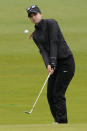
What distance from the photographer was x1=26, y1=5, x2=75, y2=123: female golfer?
7.22m

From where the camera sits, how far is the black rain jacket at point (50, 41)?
7.20m

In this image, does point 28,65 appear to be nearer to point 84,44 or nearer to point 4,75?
point 4,75

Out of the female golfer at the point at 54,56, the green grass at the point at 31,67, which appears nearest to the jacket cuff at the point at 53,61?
the female golfer at the point at 54,56

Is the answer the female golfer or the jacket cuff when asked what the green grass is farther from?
the jacket cuff

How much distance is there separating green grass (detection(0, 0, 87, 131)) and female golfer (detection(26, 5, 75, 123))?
52 cm

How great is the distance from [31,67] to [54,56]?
13.9 feet

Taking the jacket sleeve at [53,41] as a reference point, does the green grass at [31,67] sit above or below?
below

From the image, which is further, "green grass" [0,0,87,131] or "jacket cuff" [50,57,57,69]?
"green grass" [0,0,87,131]

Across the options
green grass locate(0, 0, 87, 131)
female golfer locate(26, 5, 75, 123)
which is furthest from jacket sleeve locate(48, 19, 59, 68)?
green grass locate(0, 0, 87, 131)

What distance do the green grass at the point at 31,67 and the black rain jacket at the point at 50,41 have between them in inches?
32.2

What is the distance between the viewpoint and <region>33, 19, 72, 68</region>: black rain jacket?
284 inches

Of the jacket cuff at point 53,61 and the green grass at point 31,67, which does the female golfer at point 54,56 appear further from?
the green grass at point 31,67

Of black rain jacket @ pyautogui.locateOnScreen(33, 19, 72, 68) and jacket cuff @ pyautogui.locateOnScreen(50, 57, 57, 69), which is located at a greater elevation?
black rain jacket @ pyautogui.locateOnScreen(33, 19, 72, 68)

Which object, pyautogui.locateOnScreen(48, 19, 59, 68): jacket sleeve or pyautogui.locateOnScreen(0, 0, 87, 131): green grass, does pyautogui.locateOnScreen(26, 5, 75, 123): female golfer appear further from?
pyautogui.locateOnScreen(0, 0, 87, 131): green grass
